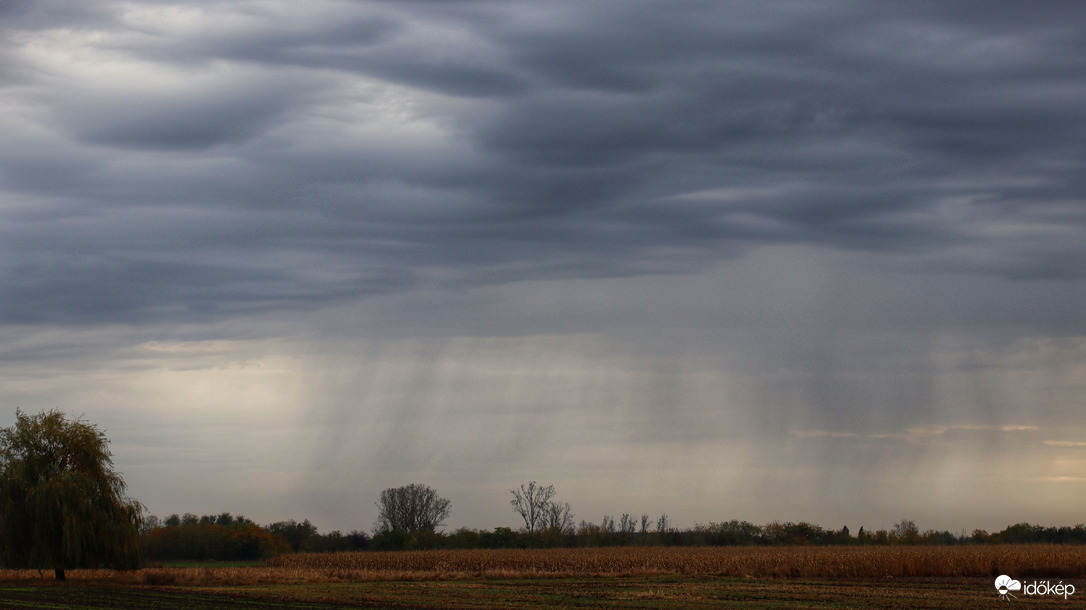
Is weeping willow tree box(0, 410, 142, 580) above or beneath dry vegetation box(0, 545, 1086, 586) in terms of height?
above

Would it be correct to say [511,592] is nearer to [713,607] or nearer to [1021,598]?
[713,607]

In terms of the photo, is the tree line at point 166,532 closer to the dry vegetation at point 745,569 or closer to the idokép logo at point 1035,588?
the dry vegetation at point 745,569

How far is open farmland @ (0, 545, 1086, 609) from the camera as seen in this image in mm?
38156

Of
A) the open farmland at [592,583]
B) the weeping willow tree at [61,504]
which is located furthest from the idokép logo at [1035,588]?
the weeping willow tree at [61,504]

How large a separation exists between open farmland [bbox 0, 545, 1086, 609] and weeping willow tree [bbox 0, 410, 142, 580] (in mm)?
1387

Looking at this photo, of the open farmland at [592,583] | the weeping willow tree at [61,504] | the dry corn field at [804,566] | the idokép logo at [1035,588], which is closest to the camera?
the open farmland at [592,583]

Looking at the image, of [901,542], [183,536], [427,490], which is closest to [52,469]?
[183,536]

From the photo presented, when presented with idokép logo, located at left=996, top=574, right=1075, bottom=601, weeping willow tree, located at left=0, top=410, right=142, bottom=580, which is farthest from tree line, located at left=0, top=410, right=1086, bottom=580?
idokép logo, located at left=996, top=574, right=1075, bottom=601

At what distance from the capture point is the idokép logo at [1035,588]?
45.1 meters

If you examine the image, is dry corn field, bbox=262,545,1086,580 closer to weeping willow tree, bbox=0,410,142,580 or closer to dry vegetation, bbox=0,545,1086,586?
dry vegetation, bbox=0,545,1086,586

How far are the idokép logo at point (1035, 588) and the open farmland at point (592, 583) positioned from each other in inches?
28.8

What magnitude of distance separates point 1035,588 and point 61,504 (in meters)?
52.4

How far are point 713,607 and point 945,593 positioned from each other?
50.1ft

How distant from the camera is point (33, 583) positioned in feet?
169
